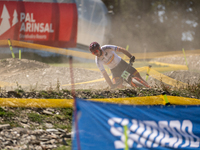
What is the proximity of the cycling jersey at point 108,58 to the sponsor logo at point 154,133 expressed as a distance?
4.38 m

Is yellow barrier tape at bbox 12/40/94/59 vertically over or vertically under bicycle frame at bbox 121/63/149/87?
over

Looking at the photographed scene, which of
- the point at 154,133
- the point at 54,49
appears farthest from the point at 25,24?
the point at 154,133

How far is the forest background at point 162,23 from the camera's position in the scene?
30.1 meters

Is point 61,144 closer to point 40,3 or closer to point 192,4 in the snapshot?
point 40,3

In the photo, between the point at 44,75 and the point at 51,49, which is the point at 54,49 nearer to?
the point at 51,49

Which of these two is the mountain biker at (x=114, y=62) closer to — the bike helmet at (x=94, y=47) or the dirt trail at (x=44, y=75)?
the bike helmet at (x=94, y=47)

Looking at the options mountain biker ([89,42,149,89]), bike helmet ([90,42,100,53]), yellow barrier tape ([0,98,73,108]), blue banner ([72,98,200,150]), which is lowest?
yellow barrier tape ([0,98,73,108])

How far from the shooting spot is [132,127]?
14.1ft

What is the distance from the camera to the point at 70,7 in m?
19.5

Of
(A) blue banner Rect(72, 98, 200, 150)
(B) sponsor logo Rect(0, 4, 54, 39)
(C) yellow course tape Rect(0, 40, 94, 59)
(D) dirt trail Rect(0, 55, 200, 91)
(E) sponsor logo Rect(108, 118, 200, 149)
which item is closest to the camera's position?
(A) blue banner Rect(72, 98, 200, 150)

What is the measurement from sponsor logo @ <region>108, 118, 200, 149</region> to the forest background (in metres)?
25.2

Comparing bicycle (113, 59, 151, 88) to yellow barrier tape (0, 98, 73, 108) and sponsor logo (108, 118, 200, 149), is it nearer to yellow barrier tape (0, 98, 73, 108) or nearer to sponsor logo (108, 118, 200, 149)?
yellow barrier tape (0, 98, 73, 108)

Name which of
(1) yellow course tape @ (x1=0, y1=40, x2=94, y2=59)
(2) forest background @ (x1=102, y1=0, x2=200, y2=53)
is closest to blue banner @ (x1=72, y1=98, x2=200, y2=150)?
(1) yellow course tape @ (x1=0, y1=40, x2=94, y2=59)

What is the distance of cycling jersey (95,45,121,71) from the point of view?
8.96 metres
